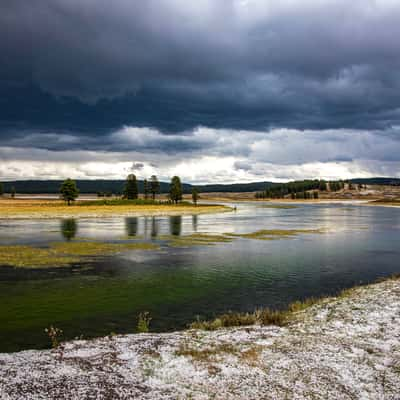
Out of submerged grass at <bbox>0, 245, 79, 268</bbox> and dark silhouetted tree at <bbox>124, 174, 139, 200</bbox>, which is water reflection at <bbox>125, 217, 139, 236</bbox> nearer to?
submerged grass at <bbox>0, 245, 79, 268</bbox>

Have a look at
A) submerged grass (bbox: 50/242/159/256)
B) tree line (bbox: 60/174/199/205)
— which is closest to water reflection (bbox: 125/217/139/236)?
submerged grass (bbox: 50/242/159/256)

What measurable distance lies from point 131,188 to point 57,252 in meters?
138

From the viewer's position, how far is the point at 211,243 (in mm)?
48281

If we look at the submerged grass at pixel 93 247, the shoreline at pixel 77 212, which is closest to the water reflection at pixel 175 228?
the submerged grass at pixel 93 247

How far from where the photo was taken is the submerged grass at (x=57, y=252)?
3334 cm

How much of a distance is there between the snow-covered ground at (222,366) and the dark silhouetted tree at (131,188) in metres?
165

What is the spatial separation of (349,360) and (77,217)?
94.9 meters

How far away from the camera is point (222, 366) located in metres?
10.8

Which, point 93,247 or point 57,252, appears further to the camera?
point 93,247

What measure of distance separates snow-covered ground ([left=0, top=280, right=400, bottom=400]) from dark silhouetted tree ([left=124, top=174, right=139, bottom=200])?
165 meters

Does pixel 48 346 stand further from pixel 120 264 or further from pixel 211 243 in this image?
pixel 211 243

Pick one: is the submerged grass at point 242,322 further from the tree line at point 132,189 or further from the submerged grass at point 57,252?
the tree line at point 132,189

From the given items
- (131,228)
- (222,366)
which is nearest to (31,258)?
(222,366)

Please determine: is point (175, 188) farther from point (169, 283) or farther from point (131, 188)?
point (169, 283)
